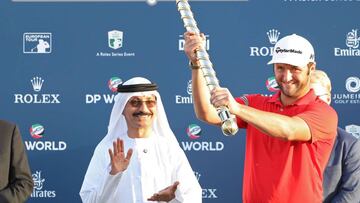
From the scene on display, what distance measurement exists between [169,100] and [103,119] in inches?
17.9

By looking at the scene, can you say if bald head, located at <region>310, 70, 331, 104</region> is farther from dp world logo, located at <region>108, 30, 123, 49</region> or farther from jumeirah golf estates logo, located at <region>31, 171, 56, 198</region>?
jumeirah golf estates logo, located at <region>31, 171, 56, 198</region>

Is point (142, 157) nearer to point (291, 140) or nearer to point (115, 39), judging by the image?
point (115, 39)

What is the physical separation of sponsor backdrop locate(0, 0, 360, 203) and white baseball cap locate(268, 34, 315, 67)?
165cm

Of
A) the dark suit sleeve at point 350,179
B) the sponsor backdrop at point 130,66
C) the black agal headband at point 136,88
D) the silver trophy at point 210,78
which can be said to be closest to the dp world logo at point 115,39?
the sponsor backdrop at point 130,66

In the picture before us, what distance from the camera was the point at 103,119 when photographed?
5496 millimetres

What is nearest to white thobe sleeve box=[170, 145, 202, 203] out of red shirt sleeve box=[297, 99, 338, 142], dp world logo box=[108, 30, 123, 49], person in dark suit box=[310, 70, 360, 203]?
person in dark suit box=[310, 70, 360, 203]

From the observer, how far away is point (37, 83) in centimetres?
549

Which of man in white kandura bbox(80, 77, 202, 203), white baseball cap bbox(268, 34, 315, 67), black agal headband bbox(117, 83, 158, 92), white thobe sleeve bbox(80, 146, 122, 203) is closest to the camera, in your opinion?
white baseball cap bbox(268, 34, 315, 67)

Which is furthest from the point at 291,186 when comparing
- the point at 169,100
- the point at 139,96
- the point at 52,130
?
the point at 52,130

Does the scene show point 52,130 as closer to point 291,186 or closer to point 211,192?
point 211,192

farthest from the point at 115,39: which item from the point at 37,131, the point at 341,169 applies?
the point at 341,169

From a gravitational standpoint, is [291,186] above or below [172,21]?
below

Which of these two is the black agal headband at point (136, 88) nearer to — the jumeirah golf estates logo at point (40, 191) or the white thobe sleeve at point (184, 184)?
the white thobe sleeve at point (184, 184)

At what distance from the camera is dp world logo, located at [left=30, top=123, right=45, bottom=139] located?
18.0ft
